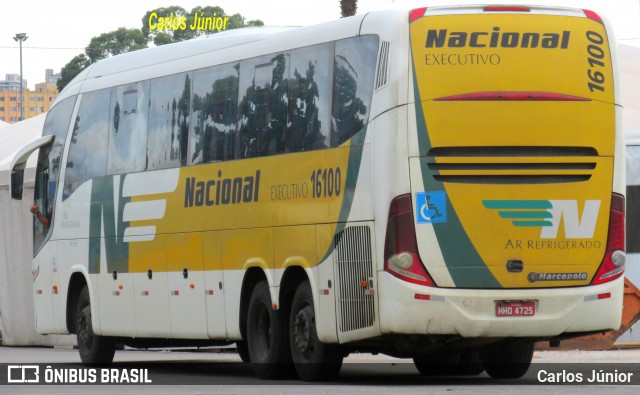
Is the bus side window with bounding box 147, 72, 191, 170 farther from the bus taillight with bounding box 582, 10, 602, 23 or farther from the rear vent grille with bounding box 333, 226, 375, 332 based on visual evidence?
the bus taillight with bounding box 582, 10, 602, 23

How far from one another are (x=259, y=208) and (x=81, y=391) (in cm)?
306

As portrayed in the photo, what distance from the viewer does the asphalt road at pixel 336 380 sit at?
49.3 feet

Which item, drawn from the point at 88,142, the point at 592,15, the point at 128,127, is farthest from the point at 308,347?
the point at 88,142

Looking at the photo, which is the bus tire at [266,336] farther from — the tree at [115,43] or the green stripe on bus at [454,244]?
the tree at [115,43]

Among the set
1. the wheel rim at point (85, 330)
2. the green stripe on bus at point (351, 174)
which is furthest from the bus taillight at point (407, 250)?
the wheel rim at point (85, 330)

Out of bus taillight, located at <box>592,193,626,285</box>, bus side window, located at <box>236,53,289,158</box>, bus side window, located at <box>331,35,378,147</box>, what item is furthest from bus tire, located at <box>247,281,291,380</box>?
bus taillight, located at <box>592,193,626,285</box>

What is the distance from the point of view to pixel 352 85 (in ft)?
51.5

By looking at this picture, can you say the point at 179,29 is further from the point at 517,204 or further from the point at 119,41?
the point at 517,204

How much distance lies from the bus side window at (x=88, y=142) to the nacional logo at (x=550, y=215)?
7.33 metres

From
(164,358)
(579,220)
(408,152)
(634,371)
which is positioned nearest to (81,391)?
(408,152)

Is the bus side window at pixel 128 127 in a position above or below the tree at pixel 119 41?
below

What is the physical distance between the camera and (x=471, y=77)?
49.0ft

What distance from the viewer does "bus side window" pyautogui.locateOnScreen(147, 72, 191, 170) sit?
62.4 feet

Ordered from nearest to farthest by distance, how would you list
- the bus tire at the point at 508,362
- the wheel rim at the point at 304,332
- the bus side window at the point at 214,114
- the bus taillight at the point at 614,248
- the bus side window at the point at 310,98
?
the bus taillight at the point at 614,248 → the bus side window at the point at 310,98 → the wheel rim at the point at 304,332 → the bus tire at the point at 508,362 → the bus side window at the point at 214,114
